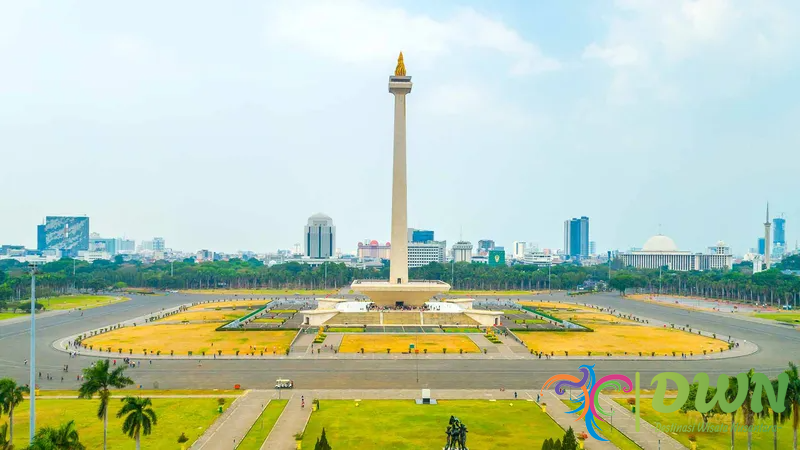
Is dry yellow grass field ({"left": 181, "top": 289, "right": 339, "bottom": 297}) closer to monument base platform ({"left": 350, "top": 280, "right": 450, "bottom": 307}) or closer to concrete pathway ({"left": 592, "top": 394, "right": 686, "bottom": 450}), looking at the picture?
monument base platform ({"left": 350, "top": 280, "right": 450, "bottom": 307})

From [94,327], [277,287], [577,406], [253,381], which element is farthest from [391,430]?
[277,287]

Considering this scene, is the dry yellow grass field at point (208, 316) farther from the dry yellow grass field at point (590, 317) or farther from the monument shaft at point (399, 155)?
the dry yellow grass field at point (590, 317)

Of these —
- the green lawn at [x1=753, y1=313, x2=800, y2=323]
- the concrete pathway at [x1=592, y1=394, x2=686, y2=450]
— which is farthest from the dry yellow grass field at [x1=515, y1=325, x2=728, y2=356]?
the green lawn at [x1=753, y1=313, x2=800, y2=323]

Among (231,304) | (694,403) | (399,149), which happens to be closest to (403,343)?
(399,149)

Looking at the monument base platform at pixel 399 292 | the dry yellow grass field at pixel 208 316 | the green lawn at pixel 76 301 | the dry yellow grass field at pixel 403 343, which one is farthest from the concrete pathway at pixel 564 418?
the green lawn at pixel 76 301

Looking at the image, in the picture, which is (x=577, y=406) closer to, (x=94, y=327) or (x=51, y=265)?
(x=94, y=327)

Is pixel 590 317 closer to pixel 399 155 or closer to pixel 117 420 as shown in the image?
pixel 399 155
